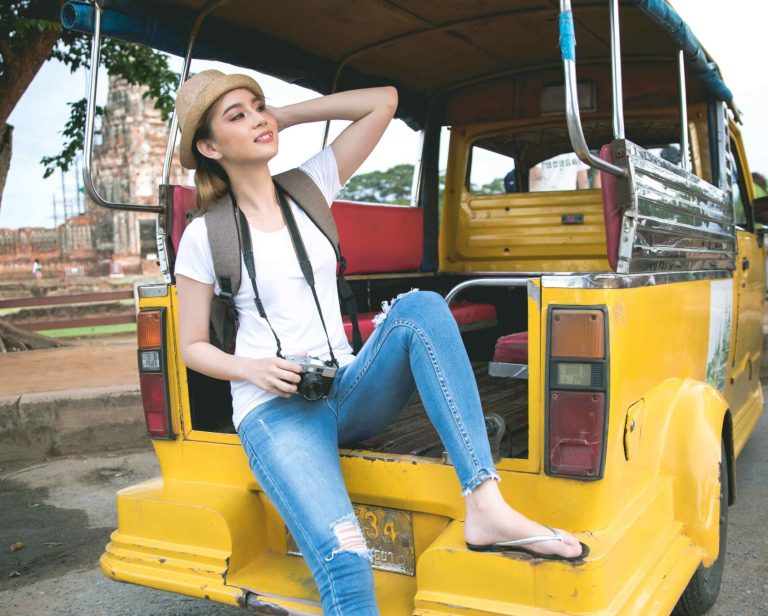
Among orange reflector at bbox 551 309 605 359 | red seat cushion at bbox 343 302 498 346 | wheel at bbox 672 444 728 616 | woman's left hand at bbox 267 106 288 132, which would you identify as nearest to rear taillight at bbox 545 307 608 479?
orange reflector at bbox 551 309 605 359

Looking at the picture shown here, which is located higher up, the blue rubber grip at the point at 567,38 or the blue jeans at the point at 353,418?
the blue rubber grip at the point at 567,38

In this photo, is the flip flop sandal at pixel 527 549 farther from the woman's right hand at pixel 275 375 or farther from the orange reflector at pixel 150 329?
the orange reflector at pixel 150 329

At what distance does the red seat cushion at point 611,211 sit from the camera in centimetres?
222

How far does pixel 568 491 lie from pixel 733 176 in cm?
259

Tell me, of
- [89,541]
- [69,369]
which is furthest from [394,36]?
[69,369]

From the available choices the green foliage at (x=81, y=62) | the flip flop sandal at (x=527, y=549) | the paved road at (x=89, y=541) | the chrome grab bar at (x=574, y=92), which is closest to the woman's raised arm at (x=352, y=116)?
the chrome grab bar at (x=574, y=92)

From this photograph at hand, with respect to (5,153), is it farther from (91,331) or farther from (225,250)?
(225,250)

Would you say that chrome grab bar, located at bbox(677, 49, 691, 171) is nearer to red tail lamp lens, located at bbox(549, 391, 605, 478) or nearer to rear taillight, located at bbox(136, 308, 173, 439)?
red tail lamp lens, located at bbox(549, 391, 605, 478)

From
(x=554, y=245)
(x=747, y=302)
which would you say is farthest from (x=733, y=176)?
(x=554, y=245)

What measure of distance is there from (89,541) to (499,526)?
2617 mm

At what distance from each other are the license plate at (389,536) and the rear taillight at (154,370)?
78cm

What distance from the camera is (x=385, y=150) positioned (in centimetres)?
418

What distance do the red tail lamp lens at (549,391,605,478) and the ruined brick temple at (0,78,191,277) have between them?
998 inches

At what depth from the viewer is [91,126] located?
266 centimetres
